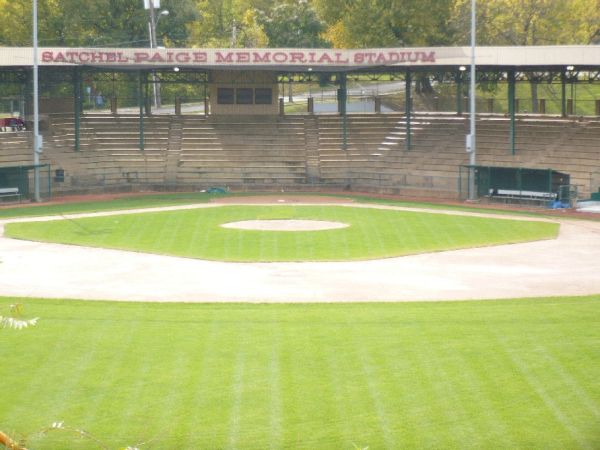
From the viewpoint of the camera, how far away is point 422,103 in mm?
88188

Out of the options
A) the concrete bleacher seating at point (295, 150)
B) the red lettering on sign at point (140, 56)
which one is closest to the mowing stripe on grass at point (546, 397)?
the concrete bleacher seating at point (295, 150)

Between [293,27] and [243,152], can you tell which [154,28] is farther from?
[243,152]

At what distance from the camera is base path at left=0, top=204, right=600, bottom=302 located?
104ft

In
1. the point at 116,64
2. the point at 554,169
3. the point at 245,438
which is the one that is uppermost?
the point at 116,64

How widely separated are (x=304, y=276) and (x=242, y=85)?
128ft

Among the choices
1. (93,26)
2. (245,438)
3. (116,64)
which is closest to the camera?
(245,438)

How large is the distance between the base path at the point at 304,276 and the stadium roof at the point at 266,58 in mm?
20485

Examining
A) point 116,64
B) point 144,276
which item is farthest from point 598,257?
point 116,64

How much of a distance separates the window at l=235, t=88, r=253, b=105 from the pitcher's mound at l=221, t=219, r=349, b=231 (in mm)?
23897

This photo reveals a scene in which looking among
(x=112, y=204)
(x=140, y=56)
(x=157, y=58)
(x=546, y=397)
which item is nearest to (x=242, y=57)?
(x=157, y=58)

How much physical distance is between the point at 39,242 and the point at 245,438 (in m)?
27.3

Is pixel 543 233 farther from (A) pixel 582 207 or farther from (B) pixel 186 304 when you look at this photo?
(B) pixel 186 304

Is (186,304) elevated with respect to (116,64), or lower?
lower

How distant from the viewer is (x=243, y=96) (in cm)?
7250
